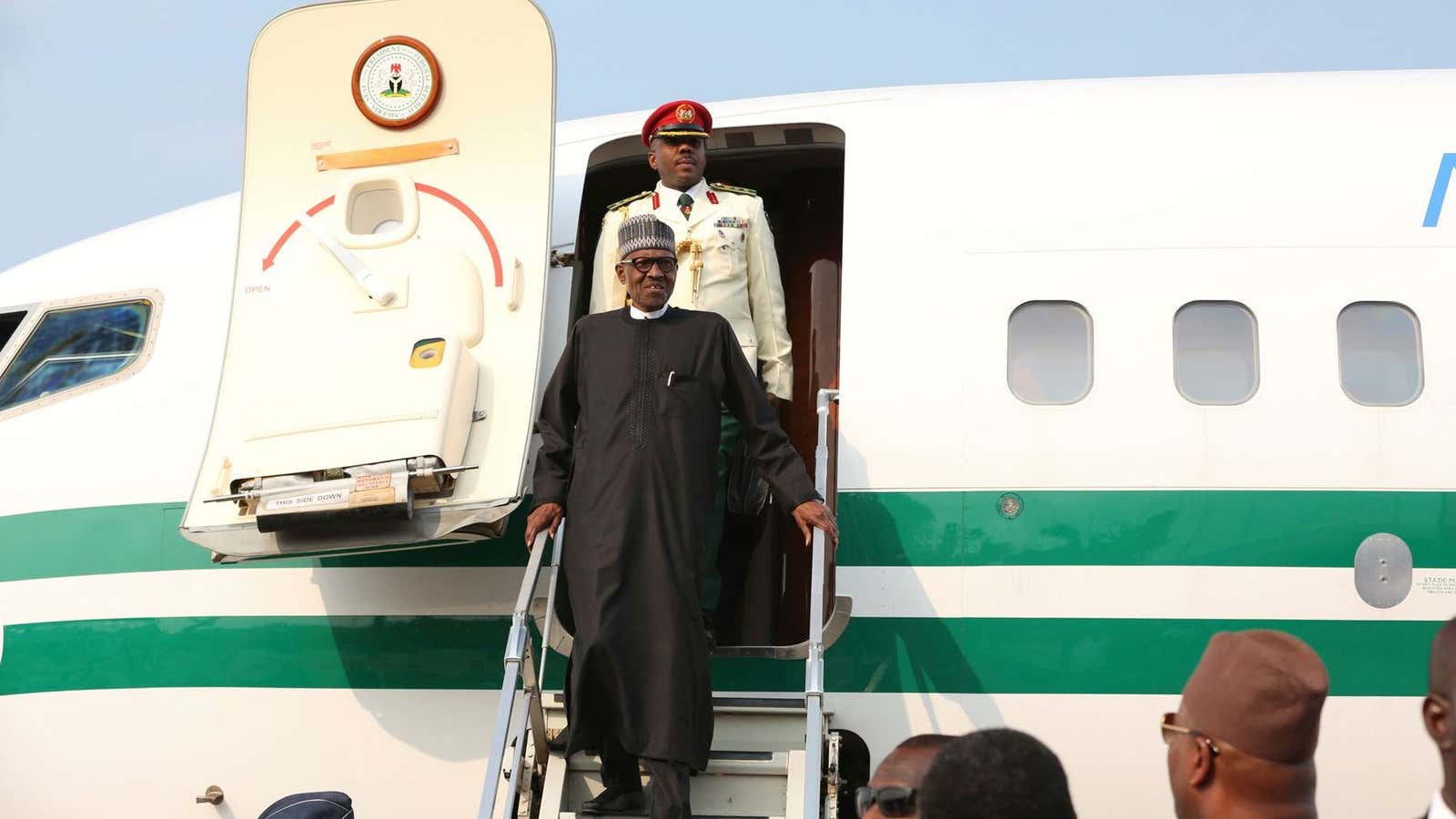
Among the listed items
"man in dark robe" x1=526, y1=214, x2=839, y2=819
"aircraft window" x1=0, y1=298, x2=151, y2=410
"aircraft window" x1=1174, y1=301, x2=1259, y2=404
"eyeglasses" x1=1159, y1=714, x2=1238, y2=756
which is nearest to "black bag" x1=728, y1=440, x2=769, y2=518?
"man in dark robe" x1=526, y1=214, x2=839, y2=819

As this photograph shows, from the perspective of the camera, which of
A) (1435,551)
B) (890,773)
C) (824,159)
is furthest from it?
(824,159)

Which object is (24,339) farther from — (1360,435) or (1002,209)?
(1360,435)

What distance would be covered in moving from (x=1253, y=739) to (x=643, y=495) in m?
2.93

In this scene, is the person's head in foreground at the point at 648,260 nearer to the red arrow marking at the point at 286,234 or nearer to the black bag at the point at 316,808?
the red arrow marking at the point at 286,234

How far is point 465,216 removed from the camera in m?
6.61

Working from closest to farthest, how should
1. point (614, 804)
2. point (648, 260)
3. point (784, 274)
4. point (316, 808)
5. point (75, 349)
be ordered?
point (316, 808) < point (614, 804) < point (648, 260) < point (75, 349) < point (784, 274)

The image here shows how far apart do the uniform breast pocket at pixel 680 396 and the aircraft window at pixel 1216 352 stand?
200cm

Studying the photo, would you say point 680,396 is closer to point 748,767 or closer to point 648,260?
point 648,260

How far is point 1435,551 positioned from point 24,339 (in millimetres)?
6232

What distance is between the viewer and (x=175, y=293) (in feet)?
23.6

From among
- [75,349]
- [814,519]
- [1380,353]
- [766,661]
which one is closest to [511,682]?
[814,519]

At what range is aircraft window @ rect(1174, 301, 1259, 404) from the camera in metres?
6.28

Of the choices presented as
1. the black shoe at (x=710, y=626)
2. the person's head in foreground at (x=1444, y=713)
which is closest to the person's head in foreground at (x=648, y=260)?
the black shoe at (x=710, y=626)

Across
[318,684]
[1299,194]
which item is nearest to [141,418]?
[318,684]
